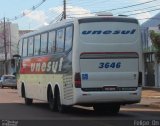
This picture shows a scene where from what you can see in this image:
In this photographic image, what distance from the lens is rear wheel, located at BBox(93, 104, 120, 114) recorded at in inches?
935

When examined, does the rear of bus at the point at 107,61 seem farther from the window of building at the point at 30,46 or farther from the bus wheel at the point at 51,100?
the window of building at the point at 30,46

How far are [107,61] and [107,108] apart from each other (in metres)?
3.13

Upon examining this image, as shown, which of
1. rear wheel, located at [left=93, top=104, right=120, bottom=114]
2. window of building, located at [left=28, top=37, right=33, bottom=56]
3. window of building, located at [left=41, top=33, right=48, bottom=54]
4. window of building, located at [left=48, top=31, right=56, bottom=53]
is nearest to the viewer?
rear wheel, located at [left=93, top=104, right=120, bottom=114]

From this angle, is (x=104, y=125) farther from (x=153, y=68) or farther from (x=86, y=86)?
(x=153, y=68)

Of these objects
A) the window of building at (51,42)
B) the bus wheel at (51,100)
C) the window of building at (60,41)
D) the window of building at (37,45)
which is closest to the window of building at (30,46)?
the window of building at (37,45)

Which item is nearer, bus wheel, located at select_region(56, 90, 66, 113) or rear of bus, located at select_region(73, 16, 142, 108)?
rear of bus, located at select_region(73, 16, 142, 108)

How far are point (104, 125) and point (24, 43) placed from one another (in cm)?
1278

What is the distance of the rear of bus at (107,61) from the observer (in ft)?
70.3

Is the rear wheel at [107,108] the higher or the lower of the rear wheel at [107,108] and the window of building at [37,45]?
the lower

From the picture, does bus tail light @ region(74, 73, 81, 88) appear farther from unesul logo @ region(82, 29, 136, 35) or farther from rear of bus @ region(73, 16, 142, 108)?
unesul logo @ region(82, 29, 136, 35)

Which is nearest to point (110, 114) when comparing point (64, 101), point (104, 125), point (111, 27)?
point (64, 101)

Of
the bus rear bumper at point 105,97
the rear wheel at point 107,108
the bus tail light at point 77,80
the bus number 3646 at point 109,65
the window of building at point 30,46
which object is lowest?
the rear wheel at point 107,108

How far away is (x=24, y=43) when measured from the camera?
3006 cm

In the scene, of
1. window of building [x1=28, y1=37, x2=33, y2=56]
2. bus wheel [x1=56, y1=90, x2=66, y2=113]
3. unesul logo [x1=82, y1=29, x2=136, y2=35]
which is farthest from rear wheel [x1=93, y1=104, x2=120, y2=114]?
window of building [x1=28, y1=37, x2=33, y2=56]
